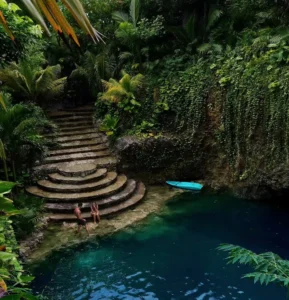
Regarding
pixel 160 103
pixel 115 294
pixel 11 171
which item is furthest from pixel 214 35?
pixel 115 294

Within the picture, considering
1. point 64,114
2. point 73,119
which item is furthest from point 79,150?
point 64,114

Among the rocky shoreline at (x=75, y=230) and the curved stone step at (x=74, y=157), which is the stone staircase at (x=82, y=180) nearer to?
the curved stone step at (x=74, y=157)

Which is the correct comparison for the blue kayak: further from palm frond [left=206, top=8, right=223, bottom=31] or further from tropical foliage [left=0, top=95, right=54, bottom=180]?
palm frond [left=206, top=8, right=223, bottom=31]

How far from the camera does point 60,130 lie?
1002 cm

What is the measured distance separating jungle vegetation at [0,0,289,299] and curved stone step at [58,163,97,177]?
2.70 ft

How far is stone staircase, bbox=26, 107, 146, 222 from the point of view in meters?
7.29

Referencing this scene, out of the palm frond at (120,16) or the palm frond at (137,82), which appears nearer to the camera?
the palm frond at (137,82)

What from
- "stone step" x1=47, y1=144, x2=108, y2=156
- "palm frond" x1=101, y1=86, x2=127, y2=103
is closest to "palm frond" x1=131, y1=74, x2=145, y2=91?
"palm frond" x1=101, y1=86, x2=127, y2=103

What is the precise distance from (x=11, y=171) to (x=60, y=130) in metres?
2.68

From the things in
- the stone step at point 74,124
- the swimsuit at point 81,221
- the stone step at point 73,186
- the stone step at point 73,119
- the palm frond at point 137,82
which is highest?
the palm frond at point 137,82

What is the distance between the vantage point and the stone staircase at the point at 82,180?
729 centimetres

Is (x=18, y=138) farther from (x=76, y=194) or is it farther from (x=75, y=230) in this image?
(x=75, y=230)

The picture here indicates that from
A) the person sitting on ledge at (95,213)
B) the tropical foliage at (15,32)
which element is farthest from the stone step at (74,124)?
the tropical foliage at (15,32)

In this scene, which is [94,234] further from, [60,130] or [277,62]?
[277,62]
